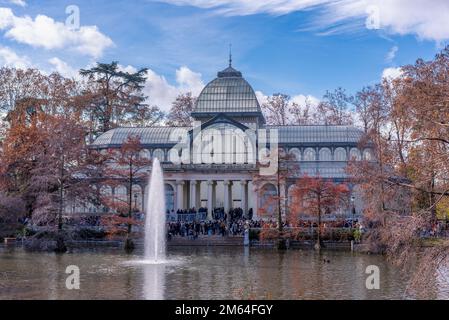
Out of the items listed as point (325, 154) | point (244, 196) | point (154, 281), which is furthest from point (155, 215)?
point (325, 154)

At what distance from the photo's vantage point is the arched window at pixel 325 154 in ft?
215

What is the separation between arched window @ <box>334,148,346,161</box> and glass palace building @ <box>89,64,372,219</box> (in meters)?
0.05

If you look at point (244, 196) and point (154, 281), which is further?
point (244, 196)

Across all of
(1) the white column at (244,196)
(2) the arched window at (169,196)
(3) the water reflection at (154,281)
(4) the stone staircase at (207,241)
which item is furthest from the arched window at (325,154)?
(3) the water reflection at (154,281)

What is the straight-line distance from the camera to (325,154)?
65.8 metres

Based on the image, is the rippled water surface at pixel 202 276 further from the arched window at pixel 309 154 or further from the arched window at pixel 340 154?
the arched window at pixel 309 154

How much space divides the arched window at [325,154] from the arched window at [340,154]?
61 cm

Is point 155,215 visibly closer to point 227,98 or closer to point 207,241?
point 207,241

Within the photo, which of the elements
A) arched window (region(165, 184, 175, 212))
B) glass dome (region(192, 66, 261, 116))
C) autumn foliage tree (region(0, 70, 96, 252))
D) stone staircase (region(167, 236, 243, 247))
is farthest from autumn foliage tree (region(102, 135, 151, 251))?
glass dome (region(192, 66, 261, 116))

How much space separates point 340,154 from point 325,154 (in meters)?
1.52

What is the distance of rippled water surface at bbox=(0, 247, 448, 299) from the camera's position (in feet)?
80.5

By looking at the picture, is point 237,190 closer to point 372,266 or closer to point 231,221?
point 231,221
